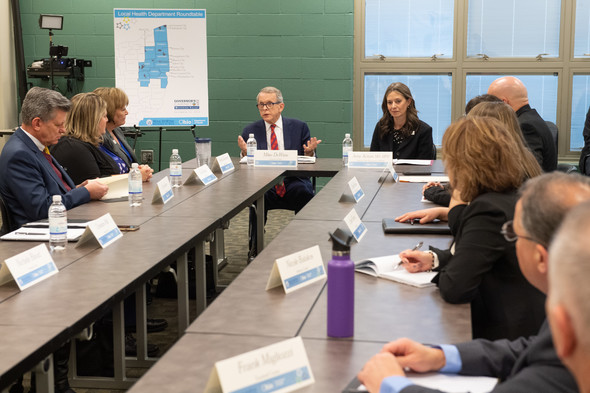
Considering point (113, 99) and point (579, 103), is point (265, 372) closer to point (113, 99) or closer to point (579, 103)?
point (113, 99)

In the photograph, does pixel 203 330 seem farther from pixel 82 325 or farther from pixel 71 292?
pixel 71 292

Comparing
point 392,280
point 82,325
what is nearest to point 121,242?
point 82,325

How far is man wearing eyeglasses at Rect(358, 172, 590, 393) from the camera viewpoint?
120 centimetres

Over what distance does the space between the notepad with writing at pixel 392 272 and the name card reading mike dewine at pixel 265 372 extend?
2.60ft

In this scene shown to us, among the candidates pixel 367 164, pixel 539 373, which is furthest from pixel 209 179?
pixel 539 373

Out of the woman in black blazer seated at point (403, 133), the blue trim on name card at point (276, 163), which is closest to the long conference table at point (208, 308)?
the blue trim on name card at point (276, 163)

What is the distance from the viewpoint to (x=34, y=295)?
81.7 inches

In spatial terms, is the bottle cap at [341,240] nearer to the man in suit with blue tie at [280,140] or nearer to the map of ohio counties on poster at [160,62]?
the man in suit with blue tie at [280,140]

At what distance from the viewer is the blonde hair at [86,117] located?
414 cm

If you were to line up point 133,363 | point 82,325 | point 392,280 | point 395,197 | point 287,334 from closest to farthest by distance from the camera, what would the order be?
point 287,334, point 82,325, point 392,280, point 133,363, point 395,197

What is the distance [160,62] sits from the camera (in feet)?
23.0

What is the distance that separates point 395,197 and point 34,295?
2.16 m

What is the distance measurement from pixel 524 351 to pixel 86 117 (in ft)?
10.9

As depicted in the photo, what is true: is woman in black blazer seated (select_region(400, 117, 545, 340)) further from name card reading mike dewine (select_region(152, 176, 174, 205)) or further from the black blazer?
the black blazer
